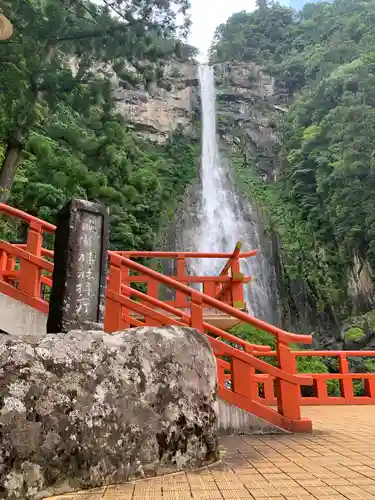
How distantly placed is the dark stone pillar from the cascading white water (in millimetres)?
15454

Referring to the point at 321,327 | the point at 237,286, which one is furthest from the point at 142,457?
the point at 321,327

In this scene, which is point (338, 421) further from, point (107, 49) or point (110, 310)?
point (107, 49)

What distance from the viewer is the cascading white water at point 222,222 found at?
1955 centimetres

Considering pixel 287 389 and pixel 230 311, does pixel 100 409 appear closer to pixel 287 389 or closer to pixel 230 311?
pixel 230 311

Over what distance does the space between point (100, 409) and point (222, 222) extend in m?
21.2

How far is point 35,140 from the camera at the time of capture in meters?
6.79

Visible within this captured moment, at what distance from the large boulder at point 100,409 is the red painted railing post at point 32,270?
1.81m

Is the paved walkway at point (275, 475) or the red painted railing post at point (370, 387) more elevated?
the red painted railing post at point (370, 387)

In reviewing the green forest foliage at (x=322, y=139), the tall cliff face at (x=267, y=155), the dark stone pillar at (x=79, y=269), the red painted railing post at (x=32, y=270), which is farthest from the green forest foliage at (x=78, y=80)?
the green forest foliage at (x=322, y=139)

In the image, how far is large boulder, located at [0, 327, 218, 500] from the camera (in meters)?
2.21

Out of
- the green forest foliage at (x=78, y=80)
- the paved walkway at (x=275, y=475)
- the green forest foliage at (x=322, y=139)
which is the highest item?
the green forest foliage at (x=322, y=139)

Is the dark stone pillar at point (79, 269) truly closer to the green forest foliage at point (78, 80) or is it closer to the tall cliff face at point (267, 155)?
the green forest foliage at point (78, 80)

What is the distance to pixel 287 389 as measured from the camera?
13.2ft

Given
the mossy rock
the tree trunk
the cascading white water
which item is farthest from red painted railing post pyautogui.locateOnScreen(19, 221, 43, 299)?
the cascading white water
